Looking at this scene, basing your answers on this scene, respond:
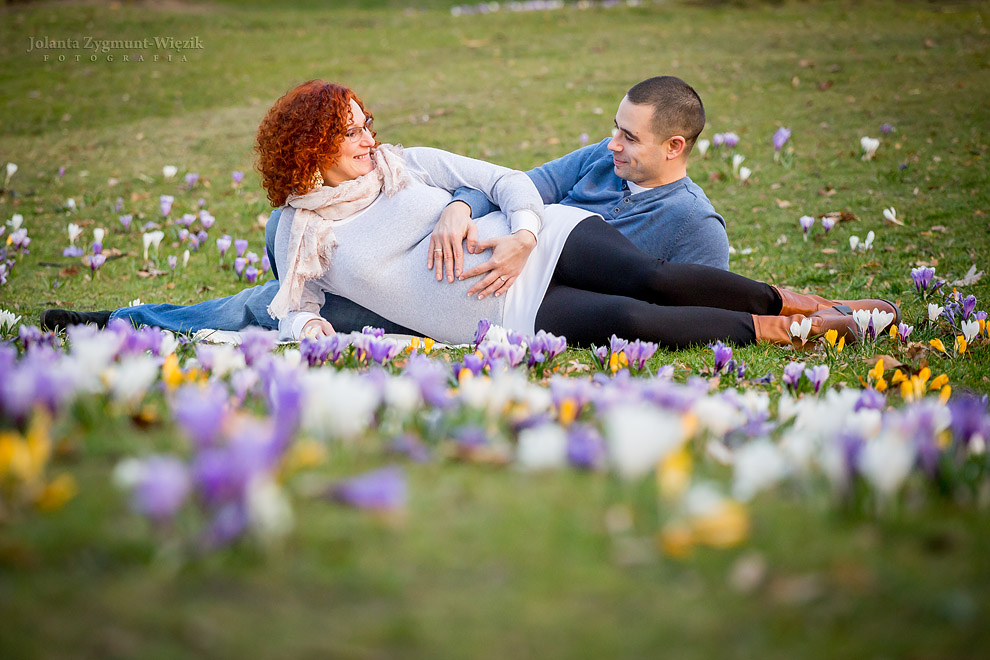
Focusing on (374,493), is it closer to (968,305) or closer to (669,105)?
(968,305)

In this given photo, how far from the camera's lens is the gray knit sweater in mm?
5574

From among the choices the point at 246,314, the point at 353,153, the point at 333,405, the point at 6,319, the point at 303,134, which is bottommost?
the point at 246,314

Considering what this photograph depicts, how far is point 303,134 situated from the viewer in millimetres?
5340

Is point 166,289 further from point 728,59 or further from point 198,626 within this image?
point 728,59

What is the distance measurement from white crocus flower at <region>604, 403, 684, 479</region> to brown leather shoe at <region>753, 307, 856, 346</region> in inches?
137

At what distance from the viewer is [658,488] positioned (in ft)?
7.55

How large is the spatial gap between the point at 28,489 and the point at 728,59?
18.5 metres

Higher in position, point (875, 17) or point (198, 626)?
point (875, 17)

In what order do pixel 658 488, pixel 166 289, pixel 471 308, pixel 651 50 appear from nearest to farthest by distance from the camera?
1. pixel 658 488
2. pixel 471 308
3. pixel 166 289
4. pixel 651 50

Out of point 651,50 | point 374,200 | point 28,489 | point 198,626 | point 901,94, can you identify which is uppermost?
point 651,50

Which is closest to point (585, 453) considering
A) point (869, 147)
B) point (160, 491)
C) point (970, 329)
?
point (160, 491)

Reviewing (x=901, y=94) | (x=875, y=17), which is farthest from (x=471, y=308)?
(x=875, y=17)

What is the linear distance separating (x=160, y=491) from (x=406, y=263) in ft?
12.9

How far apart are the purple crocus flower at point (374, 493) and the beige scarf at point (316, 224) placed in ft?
11.3
